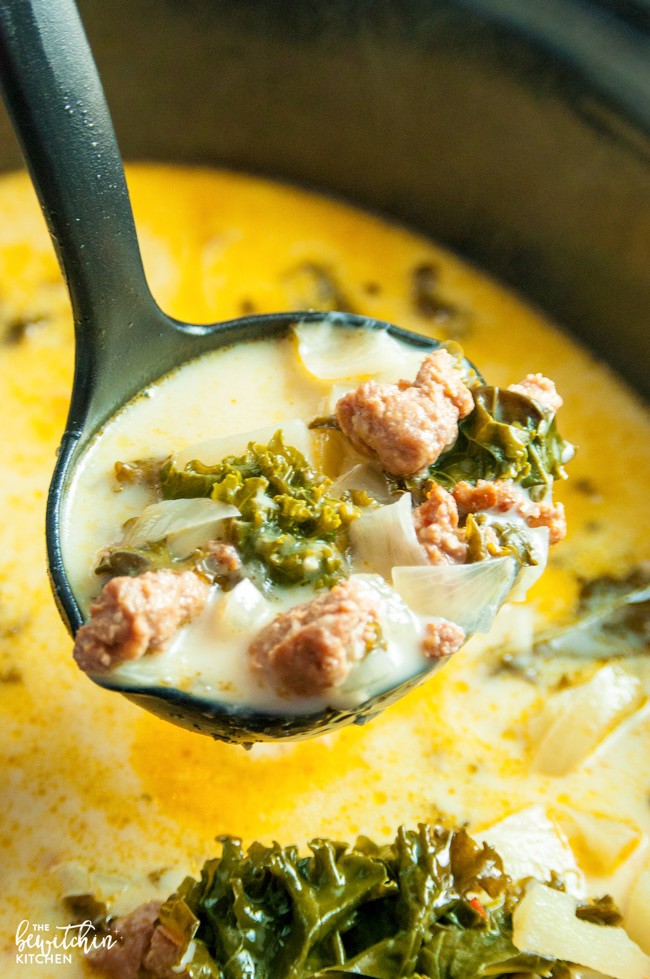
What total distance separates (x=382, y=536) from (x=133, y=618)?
52cm

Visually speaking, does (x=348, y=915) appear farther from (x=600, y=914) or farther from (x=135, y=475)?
(x=135, y=475)

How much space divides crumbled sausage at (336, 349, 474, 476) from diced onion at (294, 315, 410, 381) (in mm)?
245

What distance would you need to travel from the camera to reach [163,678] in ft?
5.92

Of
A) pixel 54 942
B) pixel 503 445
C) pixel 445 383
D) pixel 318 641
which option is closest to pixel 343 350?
pixel 445 383

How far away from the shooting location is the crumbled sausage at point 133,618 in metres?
1.73

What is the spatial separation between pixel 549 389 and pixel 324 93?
1.71m

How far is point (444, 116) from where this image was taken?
132 inches

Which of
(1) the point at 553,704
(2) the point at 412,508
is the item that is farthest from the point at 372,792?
(2) the point at 412,508

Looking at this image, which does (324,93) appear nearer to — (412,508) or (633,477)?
(633,477)

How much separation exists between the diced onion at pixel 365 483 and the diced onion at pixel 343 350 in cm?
33

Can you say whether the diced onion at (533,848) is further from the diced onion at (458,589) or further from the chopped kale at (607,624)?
the diced onion at (458,589)

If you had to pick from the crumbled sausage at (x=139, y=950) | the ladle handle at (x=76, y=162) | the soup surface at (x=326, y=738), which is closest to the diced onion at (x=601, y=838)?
the soup surface at (x=326, y=738)

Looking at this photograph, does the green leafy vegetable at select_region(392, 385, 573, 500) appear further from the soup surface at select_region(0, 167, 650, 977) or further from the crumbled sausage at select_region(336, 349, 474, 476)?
the soup surface at select_region(0, 167, 650, 977)

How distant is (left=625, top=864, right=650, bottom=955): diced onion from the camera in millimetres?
2306
